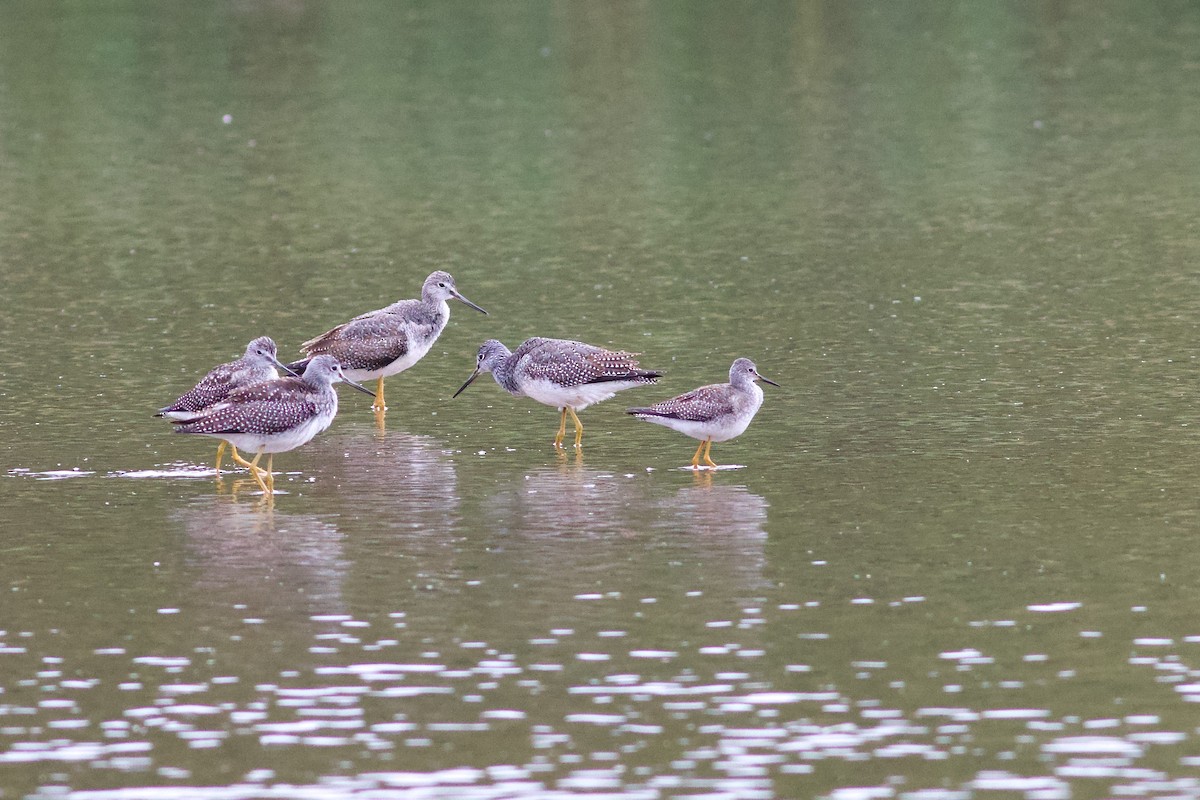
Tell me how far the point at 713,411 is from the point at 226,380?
4.69m

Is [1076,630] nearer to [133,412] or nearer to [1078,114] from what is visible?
[133,412]

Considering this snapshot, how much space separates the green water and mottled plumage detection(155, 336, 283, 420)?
1.87 ft

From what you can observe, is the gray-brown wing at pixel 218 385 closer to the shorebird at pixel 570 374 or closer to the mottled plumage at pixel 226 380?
the mottled plumage at pixel 226 380

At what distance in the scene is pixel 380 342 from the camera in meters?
22.7

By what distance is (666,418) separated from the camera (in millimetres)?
19312

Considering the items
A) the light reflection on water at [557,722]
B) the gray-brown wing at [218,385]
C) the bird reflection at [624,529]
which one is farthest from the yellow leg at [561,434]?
the light reflection on water at [557,722]

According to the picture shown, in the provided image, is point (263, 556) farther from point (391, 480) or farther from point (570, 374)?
point (570, 374)

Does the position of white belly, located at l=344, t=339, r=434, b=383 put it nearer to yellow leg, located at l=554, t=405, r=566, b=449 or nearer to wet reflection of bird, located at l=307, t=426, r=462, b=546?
wet reflection of bird, located at l=307, t=426, r=462, b=546

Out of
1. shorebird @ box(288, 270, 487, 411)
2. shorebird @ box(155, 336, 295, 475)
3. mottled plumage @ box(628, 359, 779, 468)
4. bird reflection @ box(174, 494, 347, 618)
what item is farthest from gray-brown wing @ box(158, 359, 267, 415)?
mottled plumage @ box(628, 359, 779, 468)

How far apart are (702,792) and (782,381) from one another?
457 inches

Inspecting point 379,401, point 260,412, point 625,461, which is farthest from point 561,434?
point 260,412

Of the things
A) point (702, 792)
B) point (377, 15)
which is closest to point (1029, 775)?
point (702, 792)

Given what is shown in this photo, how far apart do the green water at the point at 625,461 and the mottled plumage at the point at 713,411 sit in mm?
401

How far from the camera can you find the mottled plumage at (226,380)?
19.6m
